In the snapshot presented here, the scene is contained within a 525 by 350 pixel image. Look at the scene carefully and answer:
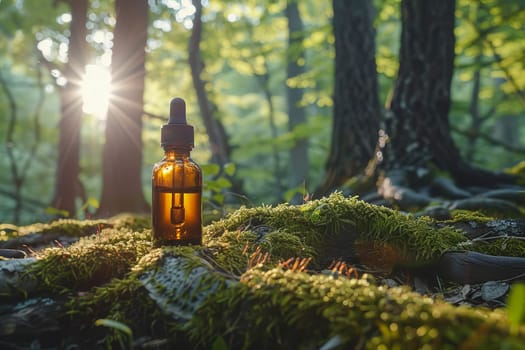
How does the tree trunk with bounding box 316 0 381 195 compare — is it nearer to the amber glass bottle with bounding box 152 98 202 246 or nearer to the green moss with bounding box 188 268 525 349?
the amber glass bottle with bounding box 152 98 202 246

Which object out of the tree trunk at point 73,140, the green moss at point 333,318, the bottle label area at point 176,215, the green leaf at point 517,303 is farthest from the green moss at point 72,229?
the tree trunk at point 73,140

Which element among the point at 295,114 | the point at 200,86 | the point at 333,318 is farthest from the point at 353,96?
the point at 295,114

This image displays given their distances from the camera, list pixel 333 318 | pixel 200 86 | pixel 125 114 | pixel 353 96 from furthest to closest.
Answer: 1. pixel 200 86
2. pixel 353 96
3. pixel 125 114
4. pixel 333 318

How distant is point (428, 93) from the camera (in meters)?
4.60

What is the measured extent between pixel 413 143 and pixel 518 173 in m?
1.36

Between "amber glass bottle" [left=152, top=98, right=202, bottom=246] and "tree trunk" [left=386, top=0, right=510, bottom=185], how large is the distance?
3251mm

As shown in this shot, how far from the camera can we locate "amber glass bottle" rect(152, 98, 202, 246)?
206cm

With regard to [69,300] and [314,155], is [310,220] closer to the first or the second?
[69,300]

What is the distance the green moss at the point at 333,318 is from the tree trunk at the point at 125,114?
14.8 feet

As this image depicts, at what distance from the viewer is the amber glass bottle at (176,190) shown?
2.06m

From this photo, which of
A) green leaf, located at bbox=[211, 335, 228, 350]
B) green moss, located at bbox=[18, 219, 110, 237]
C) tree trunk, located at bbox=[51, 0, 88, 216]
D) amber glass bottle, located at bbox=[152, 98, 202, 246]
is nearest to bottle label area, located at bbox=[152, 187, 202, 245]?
amber glass bottle, located at bbox=[152, 98, 202, 246]

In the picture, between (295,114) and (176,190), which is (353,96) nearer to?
(176,190)

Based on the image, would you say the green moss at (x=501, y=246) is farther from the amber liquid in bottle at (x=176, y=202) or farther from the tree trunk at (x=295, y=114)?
the tree trunk at (x=295, y=114)

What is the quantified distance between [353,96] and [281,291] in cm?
527
